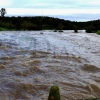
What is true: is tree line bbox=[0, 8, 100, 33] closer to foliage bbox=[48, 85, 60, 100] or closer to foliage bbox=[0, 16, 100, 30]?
foliage bbox=[0, 16, 100, 30]

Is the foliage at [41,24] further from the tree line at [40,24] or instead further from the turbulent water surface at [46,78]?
the turbulent water surface at [46,78]

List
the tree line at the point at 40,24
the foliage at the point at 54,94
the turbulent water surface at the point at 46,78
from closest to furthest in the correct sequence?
the foliage at the point at 54,94 → the turbulent water surface at the point at 46,78 → the tree line at the point at 40,24

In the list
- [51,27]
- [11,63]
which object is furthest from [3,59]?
[51,27]

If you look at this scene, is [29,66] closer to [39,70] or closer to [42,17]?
[39,70]

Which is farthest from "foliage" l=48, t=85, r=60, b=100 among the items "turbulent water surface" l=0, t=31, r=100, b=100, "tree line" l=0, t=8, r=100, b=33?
"tree line" l=0, t=8, r=100, b=33

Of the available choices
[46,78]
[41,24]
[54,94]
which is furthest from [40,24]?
[54,94]

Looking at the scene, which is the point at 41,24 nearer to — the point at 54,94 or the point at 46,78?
the point at 46,78

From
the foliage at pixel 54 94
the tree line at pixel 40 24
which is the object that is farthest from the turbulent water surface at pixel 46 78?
the tree line at pixel 40 24

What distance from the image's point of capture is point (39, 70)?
8570 mm

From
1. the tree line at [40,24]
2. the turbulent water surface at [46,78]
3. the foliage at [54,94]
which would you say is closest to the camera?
the foliage at [54,94]

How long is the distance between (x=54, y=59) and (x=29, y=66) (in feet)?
6.58

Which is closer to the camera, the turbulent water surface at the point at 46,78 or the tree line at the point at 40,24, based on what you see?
the turbulent water surface at the point at 46,78

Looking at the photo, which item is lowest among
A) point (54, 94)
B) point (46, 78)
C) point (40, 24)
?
point (46, 78)

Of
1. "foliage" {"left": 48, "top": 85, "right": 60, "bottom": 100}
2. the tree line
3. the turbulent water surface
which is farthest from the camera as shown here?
the tree line
